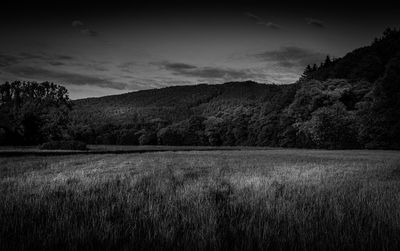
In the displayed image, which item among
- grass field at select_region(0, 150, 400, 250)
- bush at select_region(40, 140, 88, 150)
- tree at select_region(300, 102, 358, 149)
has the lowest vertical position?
bush at select_region(40, 140, 88, 150)

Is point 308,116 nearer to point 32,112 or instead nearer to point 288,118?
point 288,118

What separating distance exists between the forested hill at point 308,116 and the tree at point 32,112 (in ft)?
14.6

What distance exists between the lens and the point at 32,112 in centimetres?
5416

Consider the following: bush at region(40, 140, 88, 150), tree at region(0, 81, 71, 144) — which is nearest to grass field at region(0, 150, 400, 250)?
bush at region(40, 140, 88, 150)

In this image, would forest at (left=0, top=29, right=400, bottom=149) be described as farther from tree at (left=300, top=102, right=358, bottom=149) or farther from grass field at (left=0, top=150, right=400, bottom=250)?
grass field at (left=0, top=150, right=400, bottom=250)

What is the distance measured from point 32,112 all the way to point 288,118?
50.3 meters

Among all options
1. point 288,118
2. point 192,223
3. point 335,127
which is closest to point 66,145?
point 335,127

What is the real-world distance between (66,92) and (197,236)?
209 feet

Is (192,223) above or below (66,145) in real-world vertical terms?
above

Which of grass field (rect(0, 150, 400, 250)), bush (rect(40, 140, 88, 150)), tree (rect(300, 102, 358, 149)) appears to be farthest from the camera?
tree (rect(300, 102, 358, 149))

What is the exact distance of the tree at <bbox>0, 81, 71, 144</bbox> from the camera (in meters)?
50.9

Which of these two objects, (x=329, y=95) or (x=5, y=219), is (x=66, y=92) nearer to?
(x=329, y=95)

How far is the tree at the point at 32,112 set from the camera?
50.9 meters

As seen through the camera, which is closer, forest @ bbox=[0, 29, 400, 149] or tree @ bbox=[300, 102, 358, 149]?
forest @ bbox=[0, 29, 400, 149]
